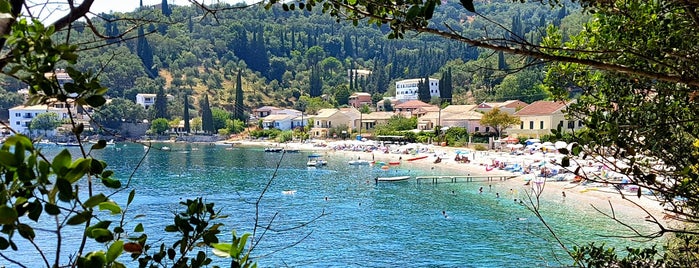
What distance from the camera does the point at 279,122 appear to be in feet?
240

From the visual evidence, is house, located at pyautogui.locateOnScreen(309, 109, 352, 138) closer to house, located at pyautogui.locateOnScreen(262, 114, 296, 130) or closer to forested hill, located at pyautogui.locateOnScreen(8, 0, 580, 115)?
house, located at pyautogui.locateOnScreen(262, 114, 296, 130)

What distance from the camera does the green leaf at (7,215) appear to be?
0.78 meters

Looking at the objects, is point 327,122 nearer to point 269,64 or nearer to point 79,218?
point 269,64

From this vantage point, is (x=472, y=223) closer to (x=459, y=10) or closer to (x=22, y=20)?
(x=22, y=20)

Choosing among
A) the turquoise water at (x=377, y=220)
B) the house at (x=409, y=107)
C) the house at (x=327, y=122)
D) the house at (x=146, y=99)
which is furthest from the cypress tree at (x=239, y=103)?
the turquoise water at (x=377, y=220)

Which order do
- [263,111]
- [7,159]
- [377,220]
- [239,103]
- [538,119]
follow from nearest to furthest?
[7,159] < [377,220] < [538,119] < [239,103] < [263,111]

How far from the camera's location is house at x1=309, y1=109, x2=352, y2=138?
65750mm

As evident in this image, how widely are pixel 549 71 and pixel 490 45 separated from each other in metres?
1.96

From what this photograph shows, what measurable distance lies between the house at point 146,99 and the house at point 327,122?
955 inches

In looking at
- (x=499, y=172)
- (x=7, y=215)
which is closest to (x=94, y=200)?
(x=7, y=215)

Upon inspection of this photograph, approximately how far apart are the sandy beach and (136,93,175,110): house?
18024 mm

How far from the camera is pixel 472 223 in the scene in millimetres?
19828

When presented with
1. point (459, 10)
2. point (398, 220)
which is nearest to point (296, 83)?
point (398, 220)

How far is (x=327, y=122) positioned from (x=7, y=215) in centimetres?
6551
